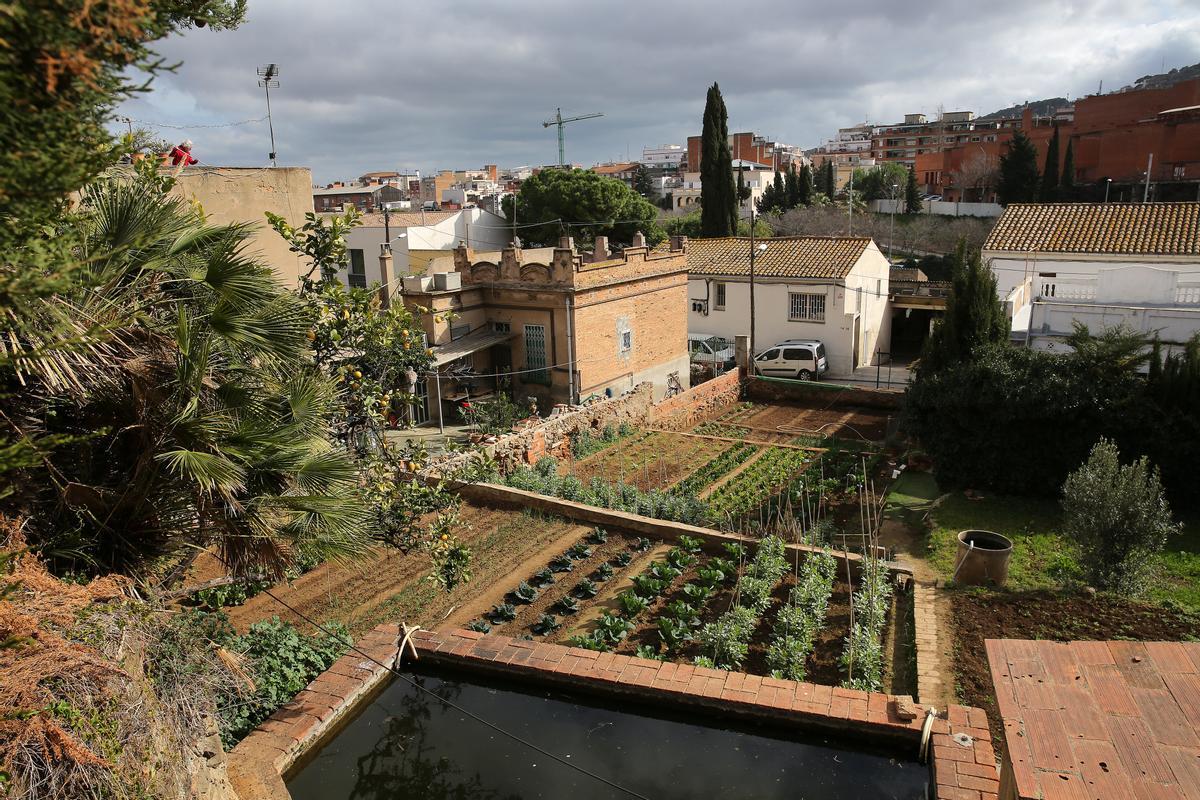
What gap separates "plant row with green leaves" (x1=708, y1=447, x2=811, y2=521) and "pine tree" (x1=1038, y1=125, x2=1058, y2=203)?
46.0 meters

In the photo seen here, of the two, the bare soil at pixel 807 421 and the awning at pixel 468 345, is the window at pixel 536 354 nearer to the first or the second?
the awning at pixel 468 345

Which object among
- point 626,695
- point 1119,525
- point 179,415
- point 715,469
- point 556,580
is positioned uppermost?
point 179,415

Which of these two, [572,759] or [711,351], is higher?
[572,759]

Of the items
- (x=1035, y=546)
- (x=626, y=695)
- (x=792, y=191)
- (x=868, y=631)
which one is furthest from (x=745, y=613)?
(x=792, y=191)

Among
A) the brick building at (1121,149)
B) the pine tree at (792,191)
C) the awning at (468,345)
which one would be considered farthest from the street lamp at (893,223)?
the awning at (468,345)

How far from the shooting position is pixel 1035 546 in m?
12.6

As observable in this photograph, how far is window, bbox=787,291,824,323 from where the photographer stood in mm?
29766

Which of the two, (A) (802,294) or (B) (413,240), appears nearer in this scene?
(A) (802,294)

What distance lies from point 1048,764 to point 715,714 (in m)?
3.40

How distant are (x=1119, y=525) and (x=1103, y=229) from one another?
15.6 meters

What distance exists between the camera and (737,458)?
18.6 meters

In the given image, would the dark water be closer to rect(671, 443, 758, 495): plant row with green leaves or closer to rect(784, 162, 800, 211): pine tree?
rect(671, 443, 758, 495): plant row with green leaves

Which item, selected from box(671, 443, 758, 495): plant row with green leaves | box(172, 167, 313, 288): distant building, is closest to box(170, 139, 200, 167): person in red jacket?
box(172, 167, 313, 288): distant building

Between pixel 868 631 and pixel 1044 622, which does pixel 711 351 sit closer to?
pixel 1044 622
